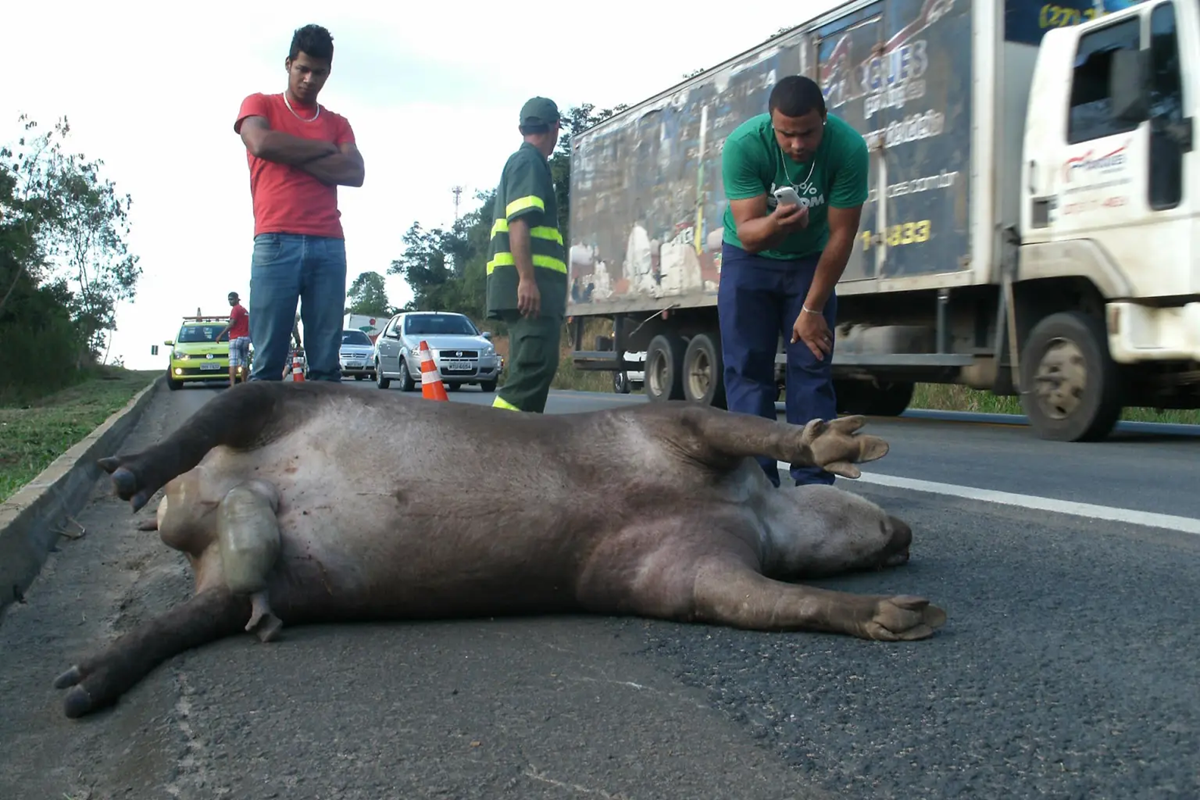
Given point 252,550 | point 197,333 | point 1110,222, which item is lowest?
point 252,550

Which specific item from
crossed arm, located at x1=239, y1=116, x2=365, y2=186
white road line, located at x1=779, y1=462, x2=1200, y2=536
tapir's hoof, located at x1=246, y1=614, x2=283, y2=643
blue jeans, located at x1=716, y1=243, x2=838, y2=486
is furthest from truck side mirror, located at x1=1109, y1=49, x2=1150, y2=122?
tapir's hoof, located at x1=246, y1=614, x2=283, y2=643

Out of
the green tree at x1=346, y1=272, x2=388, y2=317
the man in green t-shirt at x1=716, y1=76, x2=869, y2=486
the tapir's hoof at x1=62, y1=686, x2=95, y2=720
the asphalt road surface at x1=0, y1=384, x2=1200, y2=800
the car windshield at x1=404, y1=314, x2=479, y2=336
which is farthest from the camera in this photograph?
the green tree at x1=346, y1=272, x2=388, y2=317

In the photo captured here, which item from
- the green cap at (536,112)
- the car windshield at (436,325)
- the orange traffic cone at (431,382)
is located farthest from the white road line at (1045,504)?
the car windshield at (436,325)

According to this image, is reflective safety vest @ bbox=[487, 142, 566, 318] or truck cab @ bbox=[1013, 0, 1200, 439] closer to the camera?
reflective safety vest @ bbox=[487, 142, 566, 318]

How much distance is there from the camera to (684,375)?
46.3 feet

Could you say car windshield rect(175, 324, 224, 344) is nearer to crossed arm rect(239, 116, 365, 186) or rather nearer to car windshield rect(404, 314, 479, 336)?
car windshield rect(404, 314, 479, 336)

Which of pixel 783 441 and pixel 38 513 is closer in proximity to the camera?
pixel 783 441

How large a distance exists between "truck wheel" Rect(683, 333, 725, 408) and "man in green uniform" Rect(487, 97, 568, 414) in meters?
7.42

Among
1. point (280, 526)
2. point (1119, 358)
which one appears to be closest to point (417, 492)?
point (280, 526)

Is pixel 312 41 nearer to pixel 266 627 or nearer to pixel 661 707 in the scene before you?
Result: pixel 266 627

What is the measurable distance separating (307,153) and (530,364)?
4.82ft

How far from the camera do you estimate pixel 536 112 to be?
577 centimetres

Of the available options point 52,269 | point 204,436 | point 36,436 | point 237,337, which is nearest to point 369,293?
point 52,269

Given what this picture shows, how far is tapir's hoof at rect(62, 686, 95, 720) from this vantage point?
102 inches
